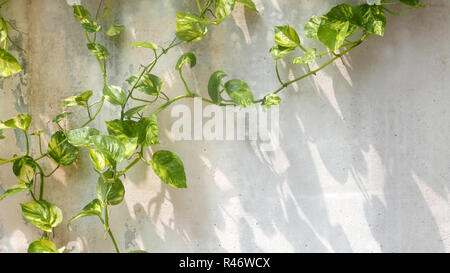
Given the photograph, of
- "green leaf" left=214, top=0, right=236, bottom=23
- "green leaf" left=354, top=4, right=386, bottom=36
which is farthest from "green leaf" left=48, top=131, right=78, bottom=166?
"green leaf" left=354, top=4, right=386, bottom=36

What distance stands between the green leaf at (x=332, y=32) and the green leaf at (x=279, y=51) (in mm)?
129

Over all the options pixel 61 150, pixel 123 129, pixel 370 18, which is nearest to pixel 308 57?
pixel 370 18

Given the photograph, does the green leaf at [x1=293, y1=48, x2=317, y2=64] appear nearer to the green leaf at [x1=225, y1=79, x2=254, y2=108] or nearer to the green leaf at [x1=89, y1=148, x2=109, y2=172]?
the green leaf at [x1=225, y1=79, x2=254, y2=108]

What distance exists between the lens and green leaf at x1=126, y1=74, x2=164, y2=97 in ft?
4.40

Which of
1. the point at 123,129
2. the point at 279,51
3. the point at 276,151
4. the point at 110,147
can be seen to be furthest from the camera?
the point at 276,151

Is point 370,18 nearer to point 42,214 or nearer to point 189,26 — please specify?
point 189,26

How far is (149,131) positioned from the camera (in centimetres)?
123

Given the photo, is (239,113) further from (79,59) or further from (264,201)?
(79,59)

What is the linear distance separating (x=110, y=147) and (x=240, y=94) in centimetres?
49

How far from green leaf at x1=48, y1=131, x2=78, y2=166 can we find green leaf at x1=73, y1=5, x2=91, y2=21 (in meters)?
0.44

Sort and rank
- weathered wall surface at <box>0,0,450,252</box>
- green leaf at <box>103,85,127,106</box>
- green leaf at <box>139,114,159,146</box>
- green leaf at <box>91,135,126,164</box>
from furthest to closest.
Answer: weathered wall surface at <box>0,0,450,252</box> < green leaf at <box>103,85,127,106</box> < green leaf at <box>139,114,159,146</box> < green leaf at <box>91,135,126,164</box>

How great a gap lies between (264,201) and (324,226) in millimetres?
261

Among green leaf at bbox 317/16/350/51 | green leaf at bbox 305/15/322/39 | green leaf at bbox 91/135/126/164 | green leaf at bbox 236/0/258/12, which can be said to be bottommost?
green leaf at bbox 91/135/126/164

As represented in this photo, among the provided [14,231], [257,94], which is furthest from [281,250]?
[14,231]
